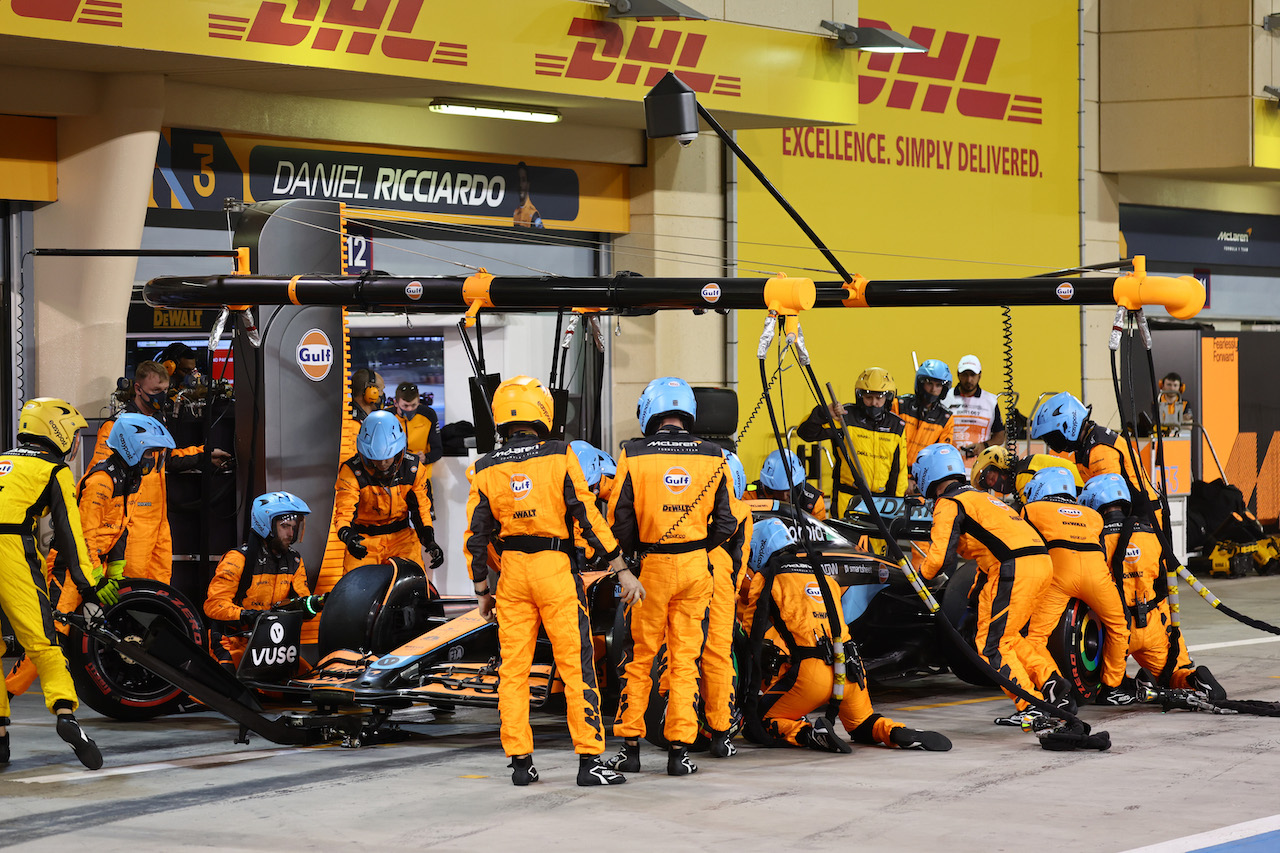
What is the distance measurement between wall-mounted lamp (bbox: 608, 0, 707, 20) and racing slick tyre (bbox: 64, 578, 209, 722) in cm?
705

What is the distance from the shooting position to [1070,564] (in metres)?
9.98

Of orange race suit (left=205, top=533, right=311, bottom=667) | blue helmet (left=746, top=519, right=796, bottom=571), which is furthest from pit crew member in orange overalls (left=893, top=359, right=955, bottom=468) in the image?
orange race suit (left=205, top=533, right=311, bottom=667)

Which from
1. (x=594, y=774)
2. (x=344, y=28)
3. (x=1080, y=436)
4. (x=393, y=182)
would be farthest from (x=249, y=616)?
(x=393, y=182)

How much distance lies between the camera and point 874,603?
33.6 feet

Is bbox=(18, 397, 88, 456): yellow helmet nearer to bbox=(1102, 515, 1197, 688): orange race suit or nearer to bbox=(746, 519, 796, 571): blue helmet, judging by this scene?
bbox=(746, 519, 796, 571): blue helmet

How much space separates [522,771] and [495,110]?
874 centimetres

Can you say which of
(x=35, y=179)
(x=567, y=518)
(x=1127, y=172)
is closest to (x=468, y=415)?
(x=35, y=179)

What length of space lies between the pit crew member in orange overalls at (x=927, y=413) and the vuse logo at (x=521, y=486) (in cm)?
682

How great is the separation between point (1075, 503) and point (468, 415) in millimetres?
5742

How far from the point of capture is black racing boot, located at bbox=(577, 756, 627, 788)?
26.4 feet

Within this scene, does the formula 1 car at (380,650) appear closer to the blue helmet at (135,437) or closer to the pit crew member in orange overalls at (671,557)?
the pit crew member in orange overalls at (671,557)

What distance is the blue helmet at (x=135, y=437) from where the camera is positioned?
1087 cm

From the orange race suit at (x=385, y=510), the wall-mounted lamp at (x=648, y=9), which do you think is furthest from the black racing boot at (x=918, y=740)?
the wall-mounted lamp at (x=648, y=9)

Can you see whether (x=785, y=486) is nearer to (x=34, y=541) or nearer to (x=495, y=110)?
(x=34, y=541)
